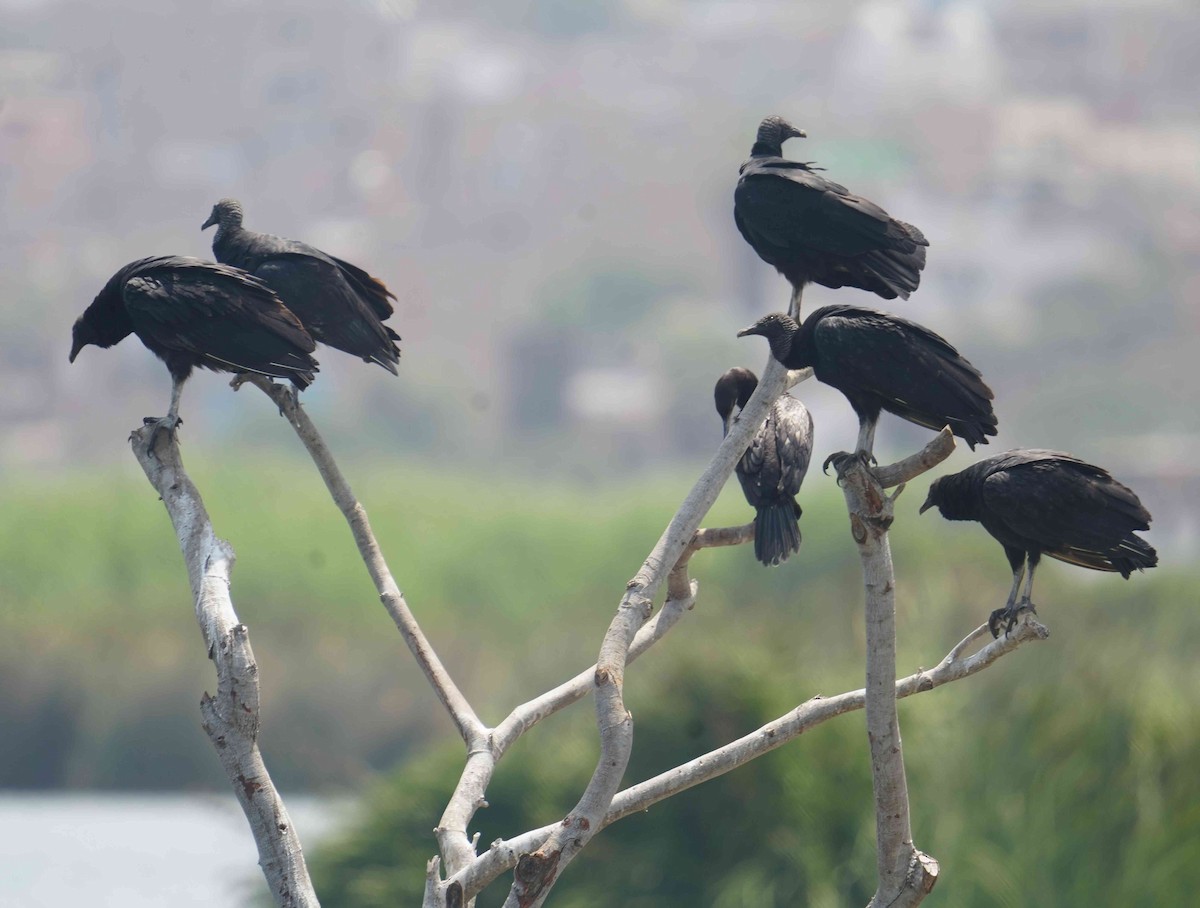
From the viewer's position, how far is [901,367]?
336 centimetres

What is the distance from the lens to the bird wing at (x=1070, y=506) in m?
3.48

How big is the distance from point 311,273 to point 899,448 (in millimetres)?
19976

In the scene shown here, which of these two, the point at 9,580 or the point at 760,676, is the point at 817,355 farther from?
the point at 9,580

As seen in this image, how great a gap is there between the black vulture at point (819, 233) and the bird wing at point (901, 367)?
1.30 ft

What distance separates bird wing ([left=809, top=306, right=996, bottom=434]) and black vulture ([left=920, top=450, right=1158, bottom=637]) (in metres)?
0.27

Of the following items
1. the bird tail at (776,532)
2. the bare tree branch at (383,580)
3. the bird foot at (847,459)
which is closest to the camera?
the bird foot at (847,459)

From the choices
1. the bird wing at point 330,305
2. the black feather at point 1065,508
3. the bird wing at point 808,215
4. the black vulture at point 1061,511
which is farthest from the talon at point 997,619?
the bird wing at point 330,305

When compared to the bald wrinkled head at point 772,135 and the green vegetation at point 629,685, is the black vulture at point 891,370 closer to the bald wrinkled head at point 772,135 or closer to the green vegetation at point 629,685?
the bald wrinkled head at point 772,135

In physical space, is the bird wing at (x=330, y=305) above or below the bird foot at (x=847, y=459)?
above

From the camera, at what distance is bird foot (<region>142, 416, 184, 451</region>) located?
3.53 meters

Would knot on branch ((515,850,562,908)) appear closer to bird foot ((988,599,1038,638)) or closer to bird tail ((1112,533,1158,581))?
bird foot ((988,599,1038,638))

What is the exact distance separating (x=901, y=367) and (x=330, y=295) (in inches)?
76.3

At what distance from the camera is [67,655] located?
15.8m

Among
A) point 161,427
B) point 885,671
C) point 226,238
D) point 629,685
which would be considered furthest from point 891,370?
point 629,685
